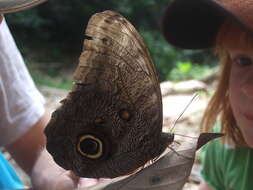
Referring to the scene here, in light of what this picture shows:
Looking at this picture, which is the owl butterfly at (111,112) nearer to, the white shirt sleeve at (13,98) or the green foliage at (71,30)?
the white shirt sleeve at (13,98)

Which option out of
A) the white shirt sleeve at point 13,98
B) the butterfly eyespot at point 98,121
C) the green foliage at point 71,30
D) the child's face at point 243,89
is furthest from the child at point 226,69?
the green foliage at point 71,30

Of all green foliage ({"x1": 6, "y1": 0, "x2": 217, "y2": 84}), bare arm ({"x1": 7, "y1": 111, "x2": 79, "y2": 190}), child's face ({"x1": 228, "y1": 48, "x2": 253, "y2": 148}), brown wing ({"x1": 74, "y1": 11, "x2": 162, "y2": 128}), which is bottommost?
green foliage ({"x1": 6, "y1": 0, "x2": 217, "y2": 84})

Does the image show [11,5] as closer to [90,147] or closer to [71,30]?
[90,147]

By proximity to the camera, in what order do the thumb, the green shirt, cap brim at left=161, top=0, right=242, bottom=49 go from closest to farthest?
the thumb → cap brim at left=161, top=0, right=242, bottom=49 → the green shirt

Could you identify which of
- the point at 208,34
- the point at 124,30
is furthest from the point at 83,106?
the point at 208,34

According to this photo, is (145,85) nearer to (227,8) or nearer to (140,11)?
(227,8)

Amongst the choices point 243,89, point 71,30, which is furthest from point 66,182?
point 71,30

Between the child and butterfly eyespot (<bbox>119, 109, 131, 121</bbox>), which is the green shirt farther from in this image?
butterfly eyespot (<bbox>119, 109, 131, 121</bbox>)

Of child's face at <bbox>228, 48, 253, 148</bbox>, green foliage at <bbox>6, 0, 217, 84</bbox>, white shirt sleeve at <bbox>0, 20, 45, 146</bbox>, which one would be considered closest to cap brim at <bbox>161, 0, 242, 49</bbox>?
child's face at <bbox>228, 48, 253, 148</bbox>
